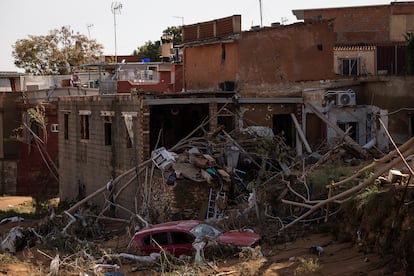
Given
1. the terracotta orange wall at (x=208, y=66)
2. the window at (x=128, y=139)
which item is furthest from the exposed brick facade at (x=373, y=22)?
the window at (x=128, y=139)

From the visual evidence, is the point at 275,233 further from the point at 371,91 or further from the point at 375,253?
the point at 371,91

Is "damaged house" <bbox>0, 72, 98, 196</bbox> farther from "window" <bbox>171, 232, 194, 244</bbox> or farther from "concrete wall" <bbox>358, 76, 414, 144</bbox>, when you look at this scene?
"window" <bbox>171, 232, 194, 244</bbox>

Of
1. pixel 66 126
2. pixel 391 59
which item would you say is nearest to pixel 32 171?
pixel 66 126

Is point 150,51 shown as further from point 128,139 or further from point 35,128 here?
point 128,139

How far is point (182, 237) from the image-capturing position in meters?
18.1

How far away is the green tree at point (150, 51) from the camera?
7174 centimetres

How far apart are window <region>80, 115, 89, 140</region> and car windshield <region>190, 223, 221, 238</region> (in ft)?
37.5

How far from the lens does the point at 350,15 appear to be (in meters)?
39.1

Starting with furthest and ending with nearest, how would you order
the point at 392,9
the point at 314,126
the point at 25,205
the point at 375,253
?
1. the point at 392,9
2. the point at 25,205
3. the point at 314,126
4. the point at 375,253

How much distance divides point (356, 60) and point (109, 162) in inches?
587

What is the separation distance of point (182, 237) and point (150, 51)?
58.1 meters

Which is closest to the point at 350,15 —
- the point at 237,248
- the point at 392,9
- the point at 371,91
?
the point at 392,9

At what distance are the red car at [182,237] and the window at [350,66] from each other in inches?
758

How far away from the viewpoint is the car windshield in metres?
18.0
